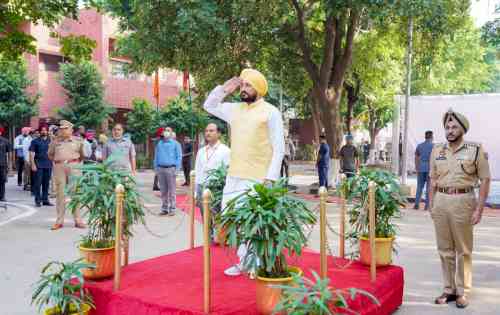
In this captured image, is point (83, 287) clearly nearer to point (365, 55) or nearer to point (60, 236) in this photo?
point (60, 236)

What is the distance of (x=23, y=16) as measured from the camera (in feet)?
38.0

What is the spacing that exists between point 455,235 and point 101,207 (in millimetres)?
3554

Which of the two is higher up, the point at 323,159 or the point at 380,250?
the point at 323,159

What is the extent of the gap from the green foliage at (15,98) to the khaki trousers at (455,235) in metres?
20.4

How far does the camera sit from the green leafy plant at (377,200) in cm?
554

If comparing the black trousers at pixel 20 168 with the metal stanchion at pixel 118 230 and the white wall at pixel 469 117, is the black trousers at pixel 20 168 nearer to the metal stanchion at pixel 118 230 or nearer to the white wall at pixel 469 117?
the white wall at pixel 469 117

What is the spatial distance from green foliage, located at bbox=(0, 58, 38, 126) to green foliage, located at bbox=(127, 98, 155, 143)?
18.7ft

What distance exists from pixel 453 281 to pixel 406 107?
10087 millimetres

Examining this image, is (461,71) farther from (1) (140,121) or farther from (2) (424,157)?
(2) (424,157)

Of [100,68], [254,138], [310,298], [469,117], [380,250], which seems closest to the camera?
[310,298]

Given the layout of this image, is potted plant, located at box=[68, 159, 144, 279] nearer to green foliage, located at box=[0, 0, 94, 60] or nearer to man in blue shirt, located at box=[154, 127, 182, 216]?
man in blue shirt, located at box=[154, 127, 182, 216]

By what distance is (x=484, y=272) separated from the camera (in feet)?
21.8

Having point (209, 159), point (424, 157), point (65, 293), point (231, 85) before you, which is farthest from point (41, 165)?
point (424, 157)

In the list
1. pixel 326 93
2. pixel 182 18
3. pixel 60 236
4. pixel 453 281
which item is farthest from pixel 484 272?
pixel 326 93
